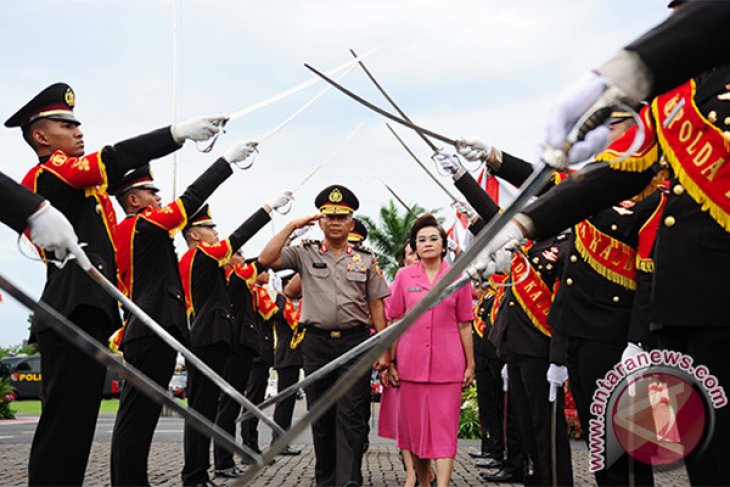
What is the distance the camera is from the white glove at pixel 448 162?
548 cm

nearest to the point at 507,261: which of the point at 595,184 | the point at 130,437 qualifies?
the point at 595,184

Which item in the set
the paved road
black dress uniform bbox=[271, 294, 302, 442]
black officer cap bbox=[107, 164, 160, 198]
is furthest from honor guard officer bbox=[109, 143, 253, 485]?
black dress uniform bbox=[271, 294, 302, 442]

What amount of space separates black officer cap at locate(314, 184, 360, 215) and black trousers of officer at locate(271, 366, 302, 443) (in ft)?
10.9

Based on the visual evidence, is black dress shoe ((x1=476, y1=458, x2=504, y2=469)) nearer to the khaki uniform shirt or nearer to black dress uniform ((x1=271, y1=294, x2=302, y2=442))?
black dress uniform ((x1=271, y1=294, x2=302, y2=442))

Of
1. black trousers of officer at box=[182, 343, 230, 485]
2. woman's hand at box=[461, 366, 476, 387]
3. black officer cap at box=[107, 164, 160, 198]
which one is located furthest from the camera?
black trousers of officer at box=[182, 343, 230, 485]

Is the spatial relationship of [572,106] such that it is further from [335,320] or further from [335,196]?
[335,196]

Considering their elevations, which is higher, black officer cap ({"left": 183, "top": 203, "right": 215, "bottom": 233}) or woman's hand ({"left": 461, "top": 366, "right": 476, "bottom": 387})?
black officer cap ({"left": 183, "top": 203, "right": 215, "bottom": 233})

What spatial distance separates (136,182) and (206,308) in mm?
1810

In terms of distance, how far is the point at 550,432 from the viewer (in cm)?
608

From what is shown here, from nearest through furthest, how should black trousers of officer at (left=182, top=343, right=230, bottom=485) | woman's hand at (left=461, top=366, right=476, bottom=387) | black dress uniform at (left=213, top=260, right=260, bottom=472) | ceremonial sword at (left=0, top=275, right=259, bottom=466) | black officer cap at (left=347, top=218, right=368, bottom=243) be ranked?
1. ceremonial sword at (left=0, top=275, right=259, bottom=466)
2. woman's hand at (left=461, top=366, right=476, bottom=387)
3. black trousers of officer at (left=182, top=343, right=230, bottom=485)
4. black dress uniform at (left=213, top=260, right=260, bottom=472)
5. black officer cap at (left=347, top=218, right=368, bottom=243)

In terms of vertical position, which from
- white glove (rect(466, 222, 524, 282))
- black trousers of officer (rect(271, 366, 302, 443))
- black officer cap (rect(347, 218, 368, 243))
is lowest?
→ black trousers of officer (rect(271, 366, 302, 443))

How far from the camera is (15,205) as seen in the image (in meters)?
3.46

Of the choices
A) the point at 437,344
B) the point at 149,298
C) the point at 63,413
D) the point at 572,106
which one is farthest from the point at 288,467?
the point at 572,106

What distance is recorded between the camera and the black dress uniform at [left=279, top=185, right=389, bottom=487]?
7062mm
